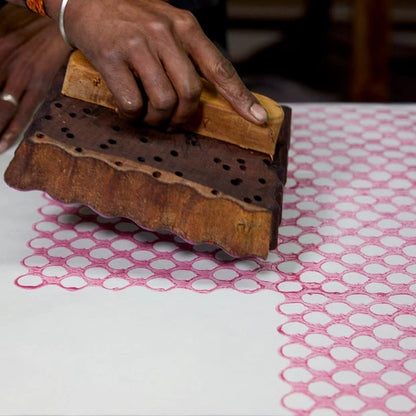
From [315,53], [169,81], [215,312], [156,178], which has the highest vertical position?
[169,81]

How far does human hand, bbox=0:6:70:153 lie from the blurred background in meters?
1.19

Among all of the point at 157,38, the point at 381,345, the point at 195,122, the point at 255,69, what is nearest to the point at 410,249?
the point at 381,345

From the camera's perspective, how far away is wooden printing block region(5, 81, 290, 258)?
101 cm

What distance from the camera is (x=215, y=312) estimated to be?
976 mm

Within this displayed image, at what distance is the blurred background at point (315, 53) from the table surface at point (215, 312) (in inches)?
55.5

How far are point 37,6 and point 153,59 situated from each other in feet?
0.87

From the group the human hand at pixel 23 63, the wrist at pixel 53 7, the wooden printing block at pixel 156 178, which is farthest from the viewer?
the human hand at pixel 23 63

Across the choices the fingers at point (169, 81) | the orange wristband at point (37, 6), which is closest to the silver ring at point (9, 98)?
the orange wristband at point (37, 6)

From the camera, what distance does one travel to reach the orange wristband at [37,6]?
120 cm

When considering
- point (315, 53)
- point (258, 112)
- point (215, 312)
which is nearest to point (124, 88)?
point (258, 112)

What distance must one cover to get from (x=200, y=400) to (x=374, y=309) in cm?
27

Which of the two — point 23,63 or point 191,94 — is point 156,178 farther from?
point 23,63

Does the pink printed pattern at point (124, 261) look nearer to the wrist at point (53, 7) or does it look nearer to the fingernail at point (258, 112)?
the fingernail at point (258, 112)

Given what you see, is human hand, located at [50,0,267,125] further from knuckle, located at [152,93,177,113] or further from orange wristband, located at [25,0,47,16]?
orange wristband, located at [25,0,47,16]
